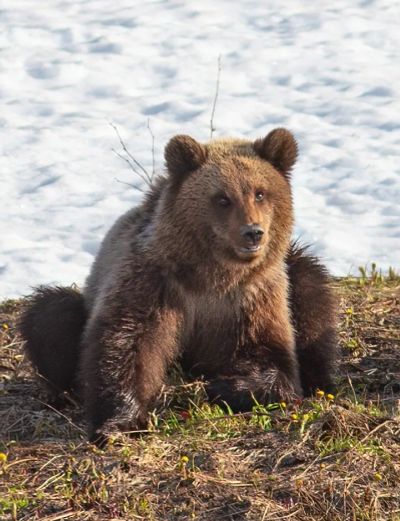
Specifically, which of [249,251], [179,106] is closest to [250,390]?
[249,251]

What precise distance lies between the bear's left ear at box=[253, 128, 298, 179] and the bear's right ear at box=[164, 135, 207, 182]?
30cm

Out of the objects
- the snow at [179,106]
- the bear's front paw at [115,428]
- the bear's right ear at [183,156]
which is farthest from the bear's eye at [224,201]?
the snow at [179,106]

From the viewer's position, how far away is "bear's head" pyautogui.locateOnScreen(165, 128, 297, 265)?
233 inches

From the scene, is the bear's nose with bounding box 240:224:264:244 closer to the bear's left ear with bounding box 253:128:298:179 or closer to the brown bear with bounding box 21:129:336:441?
the brown bear with bounding box 21:129:336:441

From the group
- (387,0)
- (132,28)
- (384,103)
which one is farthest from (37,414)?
(387,0)

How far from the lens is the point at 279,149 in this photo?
6234 millimetres

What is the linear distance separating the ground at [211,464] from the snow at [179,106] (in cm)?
328

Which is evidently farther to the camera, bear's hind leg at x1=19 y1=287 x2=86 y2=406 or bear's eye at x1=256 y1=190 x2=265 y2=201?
bear's hind leg at x1=19 y1=287 x2=86 y2=406

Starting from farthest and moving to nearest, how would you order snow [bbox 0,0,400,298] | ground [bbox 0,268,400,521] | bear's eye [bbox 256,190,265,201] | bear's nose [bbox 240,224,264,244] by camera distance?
snow [bbox 0,0,400,298] → bear's eye [bbox 256,190,265,201] → bear's nose [bbox 240,224,264,244] → ground [bbox 0,268,400,521]

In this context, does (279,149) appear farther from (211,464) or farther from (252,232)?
(211,464)

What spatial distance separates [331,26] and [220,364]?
29.6 ft

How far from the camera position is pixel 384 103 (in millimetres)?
12891

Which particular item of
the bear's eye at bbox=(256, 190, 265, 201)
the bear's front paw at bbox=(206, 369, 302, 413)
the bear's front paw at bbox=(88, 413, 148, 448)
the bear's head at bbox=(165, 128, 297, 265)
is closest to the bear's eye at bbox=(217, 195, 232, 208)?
the bear's head at bbox=(165, 128, 297, 265)

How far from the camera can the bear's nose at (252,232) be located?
5777 mm
